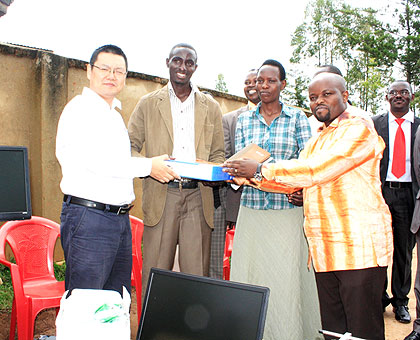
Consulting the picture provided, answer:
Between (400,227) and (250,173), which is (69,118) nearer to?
(250,173)

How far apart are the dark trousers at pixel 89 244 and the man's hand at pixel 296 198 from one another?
117 cm

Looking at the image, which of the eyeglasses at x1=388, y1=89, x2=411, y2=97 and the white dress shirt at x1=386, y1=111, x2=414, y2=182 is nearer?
the white dress shirt at x1=386, y1=111, x2=414, y2=182

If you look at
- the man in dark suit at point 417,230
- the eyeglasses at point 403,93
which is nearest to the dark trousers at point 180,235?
the man in dark suit at point 417,230

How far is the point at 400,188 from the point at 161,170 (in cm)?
279

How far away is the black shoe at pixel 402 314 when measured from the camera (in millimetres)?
4312

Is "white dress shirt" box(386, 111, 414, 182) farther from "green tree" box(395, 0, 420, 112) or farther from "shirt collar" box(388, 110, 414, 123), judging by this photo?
"green tree" box(395, 0, 420, 112)

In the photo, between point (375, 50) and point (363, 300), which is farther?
point (375, 50)

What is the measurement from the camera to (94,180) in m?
2.47

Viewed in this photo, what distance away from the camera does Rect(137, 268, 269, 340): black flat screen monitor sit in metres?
1.85

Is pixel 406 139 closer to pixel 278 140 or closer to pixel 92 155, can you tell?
pixel 278 140

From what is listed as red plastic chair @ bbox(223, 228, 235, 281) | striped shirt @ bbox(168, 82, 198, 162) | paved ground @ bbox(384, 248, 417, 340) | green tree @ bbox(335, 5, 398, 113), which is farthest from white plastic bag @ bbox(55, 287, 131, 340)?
green tree @ bbox(335, 5, 398, 113)

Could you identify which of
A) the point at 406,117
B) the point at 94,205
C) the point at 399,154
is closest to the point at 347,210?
the point at 94,205

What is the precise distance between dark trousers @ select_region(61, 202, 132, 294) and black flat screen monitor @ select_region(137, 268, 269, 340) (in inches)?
21.1

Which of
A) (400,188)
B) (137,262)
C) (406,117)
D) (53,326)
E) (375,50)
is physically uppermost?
(375,50)
